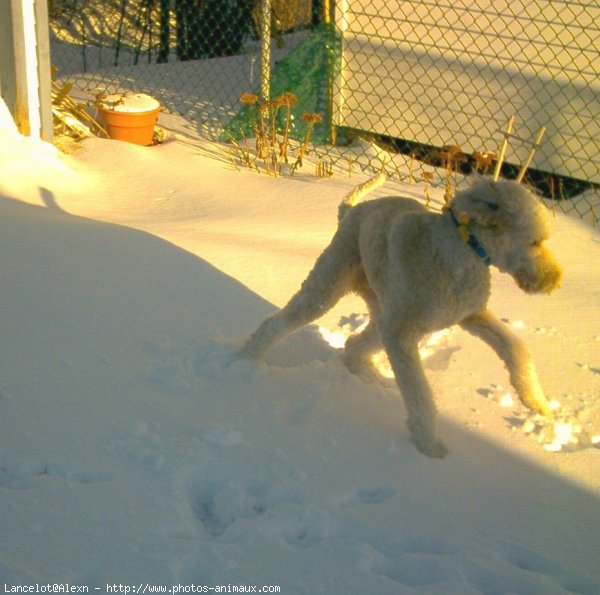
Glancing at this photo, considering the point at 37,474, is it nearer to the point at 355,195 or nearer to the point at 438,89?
the point at 355,195

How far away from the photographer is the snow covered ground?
89.7 inches

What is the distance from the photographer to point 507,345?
9.62 feet

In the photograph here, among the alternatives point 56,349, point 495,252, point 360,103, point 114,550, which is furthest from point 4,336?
point 360,103

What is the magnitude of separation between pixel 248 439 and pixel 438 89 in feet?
13.8

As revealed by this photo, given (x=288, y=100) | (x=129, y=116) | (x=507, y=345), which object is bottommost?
(x=129, y=116)

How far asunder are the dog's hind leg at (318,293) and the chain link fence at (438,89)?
2.11m

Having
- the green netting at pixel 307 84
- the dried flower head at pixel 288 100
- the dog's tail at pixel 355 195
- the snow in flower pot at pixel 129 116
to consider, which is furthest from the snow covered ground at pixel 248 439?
the green netting at pixel 307 84

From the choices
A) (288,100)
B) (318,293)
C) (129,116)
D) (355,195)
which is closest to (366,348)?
(318,293)

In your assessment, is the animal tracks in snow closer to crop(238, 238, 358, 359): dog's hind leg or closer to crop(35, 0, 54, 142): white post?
crop(238, 238, 358, 359): dog's hind leg

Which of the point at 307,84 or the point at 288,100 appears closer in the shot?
the point at 288,100

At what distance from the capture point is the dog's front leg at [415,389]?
280 cm

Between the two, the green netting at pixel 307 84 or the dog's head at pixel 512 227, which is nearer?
the dog's head at pixel 512 227

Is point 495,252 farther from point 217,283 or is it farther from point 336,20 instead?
point 336,20

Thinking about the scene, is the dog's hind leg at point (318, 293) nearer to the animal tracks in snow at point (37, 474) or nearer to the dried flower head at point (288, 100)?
the animal tracks in snow at point (37, 474)
